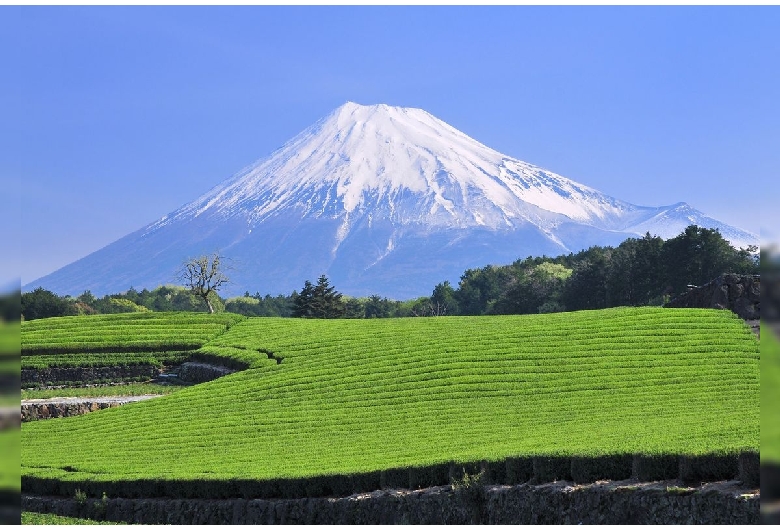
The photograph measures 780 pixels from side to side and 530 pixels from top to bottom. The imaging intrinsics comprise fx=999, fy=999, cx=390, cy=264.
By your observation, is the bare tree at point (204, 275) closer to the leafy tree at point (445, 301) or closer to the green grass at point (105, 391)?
the green grass at point (105, 391)

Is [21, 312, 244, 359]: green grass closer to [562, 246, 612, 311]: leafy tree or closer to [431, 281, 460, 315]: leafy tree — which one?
[562, 246, 612, 311]: leafy tree

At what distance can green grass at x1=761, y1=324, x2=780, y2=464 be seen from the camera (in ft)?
17.8

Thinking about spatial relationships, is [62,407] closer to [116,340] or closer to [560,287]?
[116,340]

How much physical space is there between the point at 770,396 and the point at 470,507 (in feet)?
37.1

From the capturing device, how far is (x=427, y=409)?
1109 inches

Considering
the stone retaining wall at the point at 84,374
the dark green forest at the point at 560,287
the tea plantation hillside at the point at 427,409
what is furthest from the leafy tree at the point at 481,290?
the tea plantation hillside at the point at 427,409

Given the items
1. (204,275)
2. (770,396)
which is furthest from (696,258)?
(770,396)

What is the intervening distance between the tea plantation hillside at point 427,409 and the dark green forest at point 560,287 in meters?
27.9

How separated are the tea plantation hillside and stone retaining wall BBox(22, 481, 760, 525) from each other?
45 centimetres

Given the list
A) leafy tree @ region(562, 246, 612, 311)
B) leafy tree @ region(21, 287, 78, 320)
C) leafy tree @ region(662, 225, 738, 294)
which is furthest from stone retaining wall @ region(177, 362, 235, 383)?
leafy tree @ region(562, 246, 612, 311)

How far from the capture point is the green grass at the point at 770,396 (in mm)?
5430

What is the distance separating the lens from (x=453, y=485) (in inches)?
649

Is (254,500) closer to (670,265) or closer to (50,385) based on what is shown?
(50,385)

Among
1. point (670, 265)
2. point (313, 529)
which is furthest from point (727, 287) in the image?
point (670, 265)
